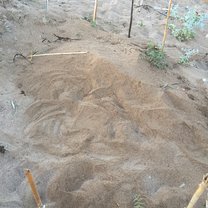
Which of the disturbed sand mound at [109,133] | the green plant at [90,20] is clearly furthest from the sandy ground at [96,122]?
the green plant at [90,20]

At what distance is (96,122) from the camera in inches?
129

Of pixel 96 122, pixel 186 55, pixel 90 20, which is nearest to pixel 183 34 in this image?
pixel 186 55

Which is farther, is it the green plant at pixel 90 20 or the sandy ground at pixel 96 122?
the green plant at pixel 90 20

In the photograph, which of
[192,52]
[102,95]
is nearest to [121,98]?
[102,95]

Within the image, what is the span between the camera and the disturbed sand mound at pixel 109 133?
2680 millimetres

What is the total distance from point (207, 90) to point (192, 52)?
3.24 ft

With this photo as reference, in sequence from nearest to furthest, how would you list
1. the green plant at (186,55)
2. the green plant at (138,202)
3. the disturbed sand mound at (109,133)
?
1. the green plant at (138,202)
2. the disturbed sand mound at (109,133)
3. the green plant at (186,55)

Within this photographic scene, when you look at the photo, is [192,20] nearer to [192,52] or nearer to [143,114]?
[192,52]

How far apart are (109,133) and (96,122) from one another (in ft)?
0.57

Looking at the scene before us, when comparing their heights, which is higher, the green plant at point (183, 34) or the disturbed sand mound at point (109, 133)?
the green plant at point (183, 34)

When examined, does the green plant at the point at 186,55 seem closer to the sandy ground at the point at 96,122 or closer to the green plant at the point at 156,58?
the sandy ground at the point at 96,122

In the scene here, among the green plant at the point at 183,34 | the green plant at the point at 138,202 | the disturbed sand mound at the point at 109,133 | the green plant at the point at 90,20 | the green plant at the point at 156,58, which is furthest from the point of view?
the green plant at the point at 183,34

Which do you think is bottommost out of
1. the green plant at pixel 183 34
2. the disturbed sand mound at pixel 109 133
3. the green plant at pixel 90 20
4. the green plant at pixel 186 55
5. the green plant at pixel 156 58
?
the disturbed sand mound at pixel 109 133

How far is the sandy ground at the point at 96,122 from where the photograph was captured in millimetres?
2688
